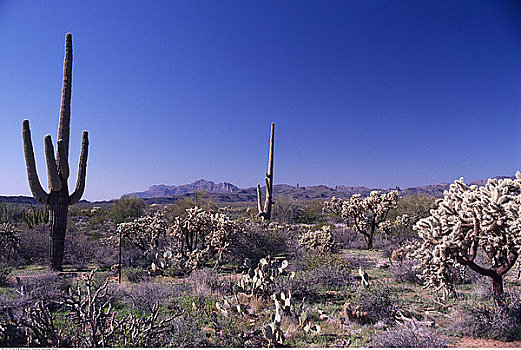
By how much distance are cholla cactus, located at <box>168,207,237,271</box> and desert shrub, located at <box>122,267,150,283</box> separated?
43.7 inches

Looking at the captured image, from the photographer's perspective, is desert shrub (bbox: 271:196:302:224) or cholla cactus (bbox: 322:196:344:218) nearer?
cholla cactus (bbox: 322:196:344:218)

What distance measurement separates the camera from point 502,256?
4840 millimetres

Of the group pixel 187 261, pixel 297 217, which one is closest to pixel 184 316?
pixel 187 261

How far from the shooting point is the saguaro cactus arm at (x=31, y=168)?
32.4 feet

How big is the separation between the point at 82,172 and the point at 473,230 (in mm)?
12150

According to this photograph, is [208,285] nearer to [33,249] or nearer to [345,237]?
[33,249]

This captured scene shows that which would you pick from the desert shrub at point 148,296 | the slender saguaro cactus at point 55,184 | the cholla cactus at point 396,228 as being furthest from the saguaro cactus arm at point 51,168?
the cholla cactus at point 396,228

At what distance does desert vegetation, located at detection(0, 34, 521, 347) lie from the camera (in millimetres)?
4238

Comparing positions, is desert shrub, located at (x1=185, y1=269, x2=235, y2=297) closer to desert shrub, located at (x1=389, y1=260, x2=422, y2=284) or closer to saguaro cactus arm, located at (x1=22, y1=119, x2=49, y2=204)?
desert shrub, located at (x1=389, y1=260, x2=422, y2=284)

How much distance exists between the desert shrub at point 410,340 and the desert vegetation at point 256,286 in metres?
0.02

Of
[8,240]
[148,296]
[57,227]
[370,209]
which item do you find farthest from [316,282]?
[8,240]

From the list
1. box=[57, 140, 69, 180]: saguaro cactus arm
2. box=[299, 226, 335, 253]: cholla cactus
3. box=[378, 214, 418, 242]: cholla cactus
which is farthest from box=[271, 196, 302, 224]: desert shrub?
box=[57, 140, 69, 180]: saguaro cactus arm

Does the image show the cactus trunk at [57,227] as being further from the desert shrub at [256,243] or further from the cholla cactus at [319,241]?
the cholla cactus at [319,241]

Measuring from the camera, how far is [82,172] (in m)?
11.3
